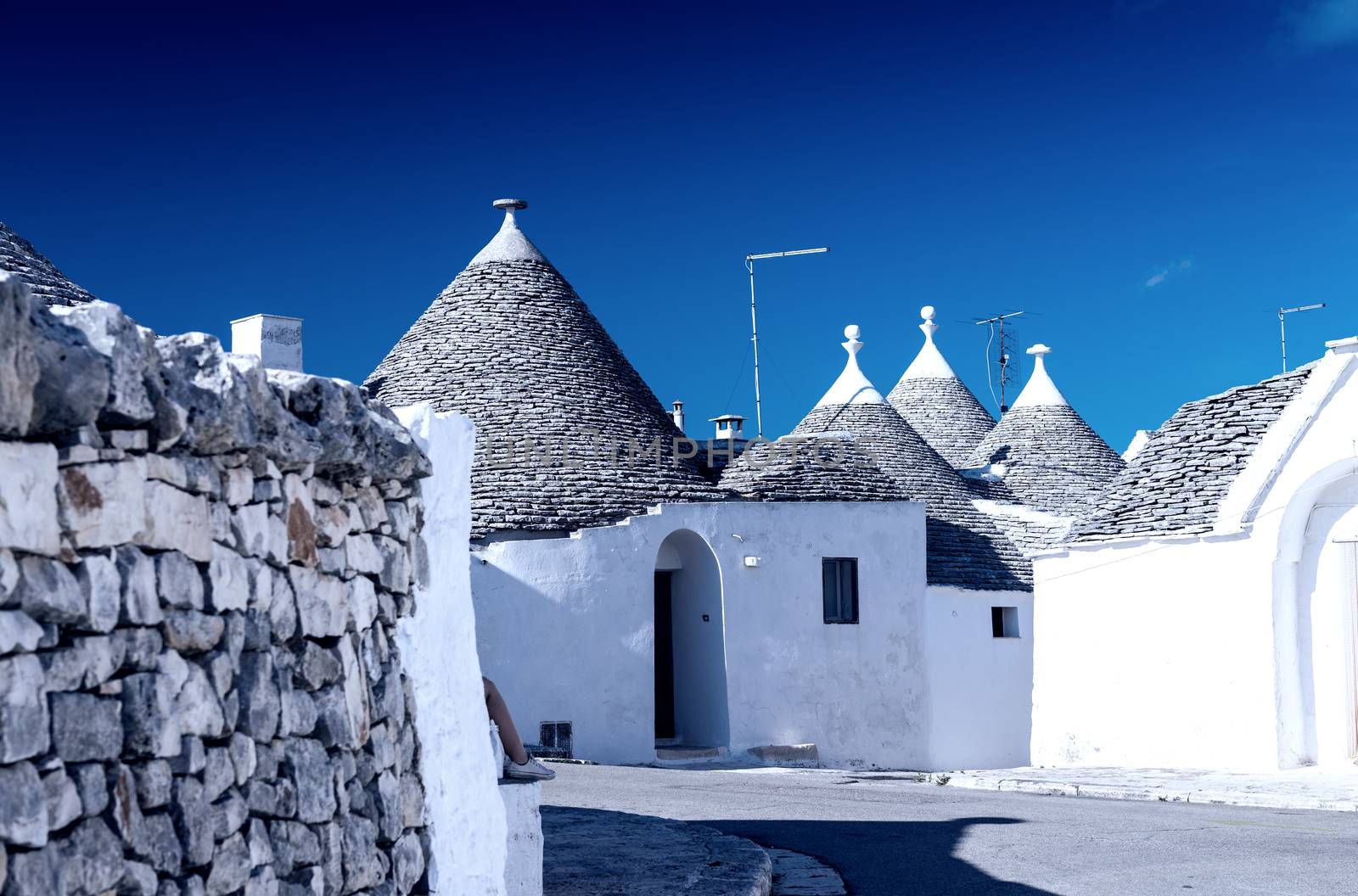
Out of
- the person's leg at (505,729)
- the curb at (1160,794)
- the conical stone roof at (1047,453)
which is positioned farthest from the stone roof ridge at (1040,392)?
the person's leg at (505,729)

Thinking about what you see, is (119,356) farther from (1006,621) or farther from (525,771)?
(1006,621)

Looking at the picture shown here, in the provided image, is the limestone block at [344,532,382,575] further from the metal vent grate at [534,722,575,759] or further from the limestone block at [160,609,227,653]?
the metal vent grate at [534,722,575,759]

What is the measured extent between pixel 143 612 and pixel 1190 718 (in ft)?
46.4

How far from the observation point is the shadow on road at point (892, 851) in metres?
8.26

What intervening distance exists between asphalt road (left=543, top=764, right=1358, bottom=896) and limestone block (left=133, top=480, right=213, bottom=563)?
529 cm

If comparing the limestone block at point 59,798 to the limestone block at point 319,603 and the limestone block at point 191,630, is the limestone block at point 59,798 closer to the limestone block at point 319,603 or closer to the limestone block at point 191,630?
the limestone block at point 191,630

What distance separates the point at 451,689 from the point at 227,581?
2037 mm

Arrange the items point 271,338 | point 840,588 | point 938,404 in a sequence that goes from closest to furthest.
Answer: point 271,338 → point 840,588 → point 938,404

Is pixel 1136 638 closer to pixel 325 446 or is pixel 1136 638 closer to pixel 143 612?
pixel 325 446

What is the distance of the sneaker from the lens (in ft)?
21.8

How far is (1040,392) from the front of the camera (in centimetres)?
3194

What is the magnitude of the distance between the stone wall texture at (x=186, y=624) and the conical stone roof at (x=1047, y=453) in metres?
23.3

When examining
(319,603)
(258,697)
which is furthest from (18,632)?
(319,603)

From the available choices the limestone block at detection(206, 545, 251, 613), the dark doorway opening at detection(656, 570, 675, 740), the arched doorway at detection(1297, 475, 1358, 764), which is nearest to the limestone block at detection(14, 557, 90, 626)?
the limestone block at detection(206, 545, 251, 613)
